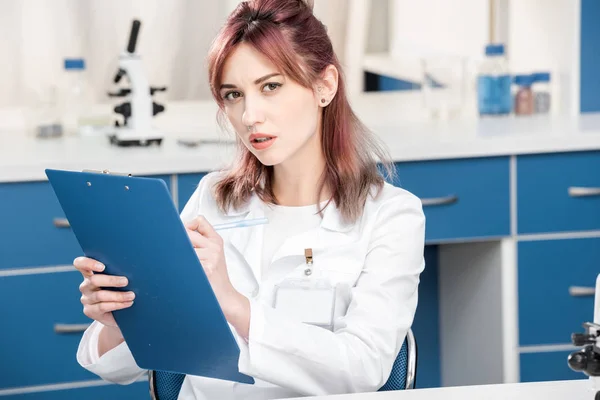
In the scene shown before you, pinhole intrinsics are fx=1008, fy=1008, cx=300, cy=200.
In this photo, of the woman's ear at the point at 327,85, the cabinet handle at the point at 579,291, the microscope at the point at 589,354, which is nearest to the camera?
the microscope at the point at 589,354

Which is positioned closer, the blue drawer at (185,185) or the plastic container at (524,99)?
the blue drawer at (185,185)

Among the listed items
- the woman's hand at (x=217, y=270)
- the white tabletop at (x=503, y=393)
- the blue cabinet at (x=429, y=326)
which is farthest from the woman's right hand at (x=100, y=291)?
the blue cabinet at (x=429, y=326)

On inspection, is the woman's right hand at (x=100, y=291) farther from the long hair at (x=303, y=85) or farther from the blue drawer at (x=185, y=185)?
the blue drawer at (x=185, y=185)

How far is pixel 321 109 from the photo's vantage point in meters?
1.84

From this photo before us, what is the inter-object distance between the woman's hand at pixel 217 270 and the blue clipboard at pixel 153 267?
7 cm

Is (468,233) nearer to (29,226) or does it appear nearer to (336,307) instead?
(336,307)

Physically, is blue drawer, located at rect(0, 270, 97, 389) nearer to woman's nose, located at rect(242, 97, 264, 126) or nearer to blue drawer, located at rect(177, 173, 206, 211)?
blue drawer, located at rect(177, 173, 206, 211)

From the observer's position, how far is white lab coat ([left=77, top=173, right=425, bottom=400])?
5.00ft

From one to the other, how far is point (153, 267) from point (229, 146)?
128 cm

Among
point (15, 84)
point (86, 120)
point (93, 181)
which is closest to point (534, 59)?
point (86, 120)

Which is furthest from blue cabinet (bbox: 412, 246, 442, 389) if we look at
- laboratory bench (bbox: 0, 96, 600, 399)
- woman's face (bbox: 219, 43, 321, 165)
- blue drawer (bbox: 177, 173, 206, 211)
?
woman's face (bbox: 219, 43, 321, 165)

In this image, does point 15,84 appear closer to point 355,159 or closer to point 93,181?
point 355,159

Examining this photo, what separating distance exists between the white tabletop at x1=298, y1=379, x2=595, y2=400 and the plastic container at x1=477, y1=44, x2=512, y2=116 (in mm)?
1840

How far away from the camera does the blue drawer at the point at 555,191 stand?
8.62ft
